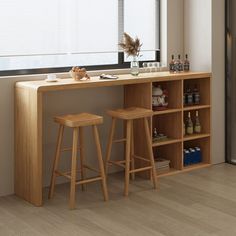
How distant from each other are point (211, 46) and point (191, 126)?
0.75 metres

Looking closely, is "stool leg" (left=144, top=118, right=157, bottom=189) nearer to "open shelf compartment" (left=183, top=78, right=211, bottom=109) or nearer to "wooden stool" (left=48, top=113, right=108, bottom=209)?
"wooden stool" (left=48, top=113, right=108, bottom=209)

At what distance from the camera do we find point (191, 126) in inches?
200

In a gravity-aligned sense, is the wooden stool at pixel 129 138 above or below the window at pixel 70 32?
below

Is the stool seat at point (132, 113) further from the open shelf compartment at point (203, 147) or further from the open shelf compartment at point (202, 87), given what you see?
the open shelf compartment at point (203, 147)

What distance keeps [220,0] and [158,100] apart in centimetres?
110

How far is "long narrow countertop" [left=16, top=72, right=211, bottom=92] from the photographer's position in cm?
404

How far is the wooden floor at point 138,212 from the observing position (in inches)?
140

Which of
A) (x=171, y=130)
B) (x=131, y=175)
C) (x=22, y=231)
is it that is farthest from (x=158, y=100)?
(x=22, y=231)

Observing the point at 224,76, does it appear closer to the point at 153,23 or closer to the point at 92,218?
the point at 153,23

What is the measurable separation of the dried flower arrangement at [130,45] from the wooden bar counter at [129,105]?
0.21m

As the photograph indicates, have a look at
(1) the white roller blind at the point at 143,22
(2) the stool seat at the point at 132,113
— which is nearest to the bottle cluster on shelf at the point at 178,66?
(1) the white roller blind at the point at 143,22

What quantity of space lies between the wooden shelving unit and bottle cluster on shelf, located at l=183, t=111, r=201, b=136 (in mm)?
41

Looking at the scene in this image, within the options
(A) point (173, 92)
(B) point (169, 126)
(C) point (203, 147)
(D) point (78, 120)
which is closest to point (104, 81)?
(D) point (78, 120)

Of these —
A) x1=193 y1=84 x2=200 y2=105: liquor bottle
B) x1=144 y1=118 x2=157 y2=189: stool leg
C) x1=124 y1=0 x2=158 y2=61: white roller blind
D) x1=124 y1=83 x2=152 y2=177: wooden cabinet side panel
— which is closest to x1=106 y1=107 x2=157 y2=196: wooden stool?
x1=144 y1=118 x2=157 y2=189: stool leg
